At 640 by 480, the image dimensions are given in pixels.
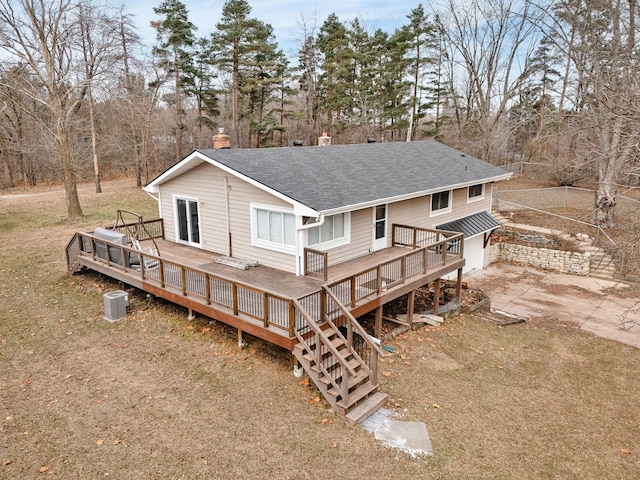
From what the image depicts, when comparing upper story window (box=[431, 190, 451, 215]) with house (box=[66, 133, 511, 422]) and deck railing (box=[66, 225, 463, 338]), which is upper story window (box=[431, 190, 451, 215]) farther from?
deck railing (box=[66, 225, 463, 338])

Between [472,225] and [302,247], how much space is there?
8988 millimetres

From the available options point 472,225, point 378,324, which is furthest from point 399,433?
point 472,225

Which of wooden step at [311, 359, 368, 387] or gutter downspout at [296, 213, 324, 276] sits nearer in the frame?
wooden step at [311, 359, 368, 387]

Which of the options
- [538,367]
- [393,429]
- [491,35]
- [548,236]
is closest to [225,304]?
[393,429]

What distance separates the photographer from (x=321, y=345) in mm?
7949

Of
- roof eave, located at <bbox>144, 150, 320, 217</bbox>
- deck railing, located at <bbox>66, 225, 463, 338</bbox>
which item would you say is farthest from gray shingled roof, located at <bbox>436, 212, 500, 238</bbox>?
roof eave, located at <bbox>144, 150, 320, 217</bbox>

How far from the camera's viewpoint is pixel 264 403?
24.7 feet

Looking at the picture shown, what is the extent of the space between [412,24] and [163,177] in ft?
100

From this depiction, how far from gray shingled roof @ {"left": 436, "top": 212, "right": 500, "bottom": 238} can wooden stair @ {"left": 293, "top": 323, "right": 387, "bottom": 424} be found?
29.6 ft

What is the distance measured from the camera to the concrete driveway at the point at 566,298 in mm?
12930

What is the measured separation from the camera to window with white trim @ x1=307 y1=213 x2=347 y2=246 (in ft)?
36.2

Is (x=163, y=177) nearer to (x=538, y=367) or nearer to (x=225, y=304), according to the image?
(x=225, y=304)

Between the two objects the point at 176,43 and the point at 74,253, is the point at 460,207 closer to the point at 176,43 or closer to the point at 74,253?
the point at 74,253

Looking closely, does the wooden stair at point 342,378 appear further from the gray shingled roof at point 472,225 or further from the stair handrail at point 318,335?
the gray shingled roof at point 472,225
